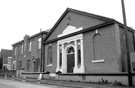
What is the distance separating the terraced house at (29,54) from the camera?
27.9 metres

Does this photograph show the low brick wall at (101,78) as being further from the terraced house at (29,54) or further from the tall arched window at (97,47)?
the terraced house at (29,54)

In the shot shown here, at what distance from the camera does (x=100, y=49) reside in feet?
56.5

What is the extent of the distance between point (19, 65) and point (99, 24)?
23.7 m

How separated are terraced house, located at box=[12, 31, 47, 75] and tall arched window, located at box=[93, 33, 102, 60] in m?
12.0

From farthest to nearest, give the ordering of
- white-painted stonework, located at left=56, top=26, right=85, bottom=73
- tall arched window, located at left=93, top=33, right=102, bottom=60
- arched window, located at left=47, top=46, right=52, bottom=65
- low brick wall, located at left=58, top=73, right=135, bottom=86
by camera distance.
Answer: arched window, located at left=47, top=46, right=52, bottom=65 → white-painted stonework, located at left=56, top=26, right=85, bottom=73 → tall arched window, located at left=93, top=33, right=102, bottom=60 → low brick wall, located at left=58, top=73, right=135, bottom=86

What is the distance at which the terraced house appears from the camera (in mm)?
27858

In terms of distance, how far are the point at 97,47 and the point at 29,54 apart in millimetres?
17418

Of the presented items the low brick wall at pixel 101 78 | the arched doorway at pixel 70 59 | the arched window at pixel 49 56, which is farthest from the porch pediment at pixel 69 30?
the low brick wall at pixel 101 78

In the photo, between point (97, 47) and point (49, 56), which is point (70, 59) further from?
point (49, 56)

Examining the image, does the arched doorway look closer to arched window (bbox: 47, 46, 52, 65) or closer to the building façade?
the building façade

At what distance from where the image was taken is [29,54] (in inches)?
1212

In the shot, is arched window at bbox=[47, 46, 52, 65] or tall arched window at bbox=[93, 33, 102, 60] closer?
tall arched window at bbox=[93, 33, 102, 60]

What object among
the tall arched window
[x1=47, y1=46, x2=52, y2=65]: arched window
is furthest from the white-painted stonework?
[x1=47, y1=46, x2=52, y2=65]: arched window

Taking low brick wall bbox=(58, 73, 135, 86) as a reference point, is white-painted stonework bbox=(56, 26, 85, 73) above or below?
above
